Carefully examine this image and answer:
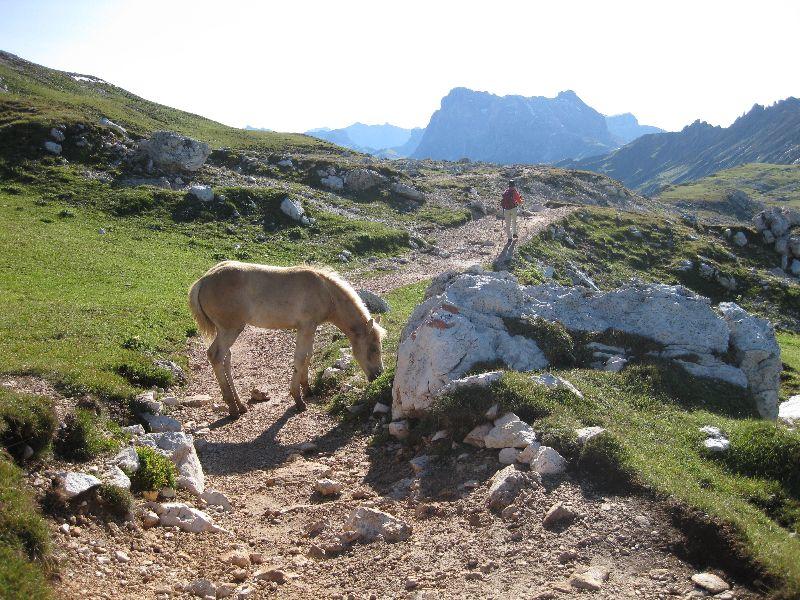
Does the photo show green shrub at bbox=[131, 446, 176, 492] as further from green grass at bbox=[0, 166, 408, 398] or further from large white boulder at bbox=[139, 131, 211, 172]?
large white boulder at bbox=[139, 131, 211, 172]

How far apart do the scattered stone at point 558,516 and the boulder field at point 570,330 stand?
3.60 m

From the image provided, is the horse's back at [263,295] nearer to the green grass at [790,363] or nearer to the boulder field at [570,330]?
the boulder field at [570,330]

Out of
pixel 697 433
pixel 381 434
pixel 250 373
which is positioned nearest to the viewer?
pixel 697 433

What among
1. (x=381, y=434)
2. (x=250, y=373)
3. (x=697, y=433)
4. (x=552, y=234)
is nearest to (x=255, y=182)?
(x=552, y=234)

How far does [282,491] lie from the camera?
32.2ft

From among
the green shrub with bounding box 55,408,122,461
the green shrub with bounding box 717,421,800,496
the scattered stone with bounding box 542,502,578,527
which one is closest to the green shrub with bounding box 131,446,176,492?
the green shrub with bounding box 55,408,122,461

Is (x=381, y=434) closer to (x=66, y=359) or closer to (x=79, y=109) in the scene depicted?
(x=66, y=359)

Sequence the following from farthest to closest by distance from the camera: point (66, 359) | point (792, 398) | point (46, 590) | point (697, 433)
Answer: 1. point (792, 398)
2. point (66, 359)
3. point (697, 433)
4. point (46, 590)

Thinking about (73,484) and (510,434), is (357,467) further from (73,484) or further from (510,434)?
(73,484)

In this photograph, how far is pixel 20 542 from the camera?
6.10 meters

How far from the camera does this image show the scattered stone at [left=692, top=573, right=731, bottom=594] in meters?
6.18

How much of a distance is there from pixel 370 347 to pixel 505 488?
20.3 ft

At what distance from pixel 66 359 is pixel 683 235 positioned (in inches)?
1716

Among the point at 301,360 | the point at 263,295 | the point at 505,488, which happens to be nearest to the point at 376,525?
the point at 505,488
